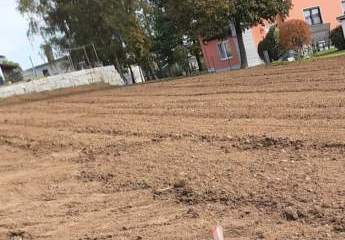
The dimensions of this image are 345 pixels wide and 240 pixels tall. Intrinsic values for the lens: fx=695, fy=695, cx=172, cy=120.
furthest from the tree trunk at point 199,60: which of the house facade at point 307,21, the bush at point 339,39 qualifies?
the bush at point 339,39

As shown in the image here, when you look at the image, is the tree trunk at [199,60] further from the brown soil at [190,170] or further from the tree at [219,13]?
the brown soil at [190,170]

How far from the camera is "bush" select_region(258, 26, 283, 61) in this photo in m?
47.8

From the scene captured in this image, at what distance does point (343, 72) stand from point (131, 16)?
33483 millimetres

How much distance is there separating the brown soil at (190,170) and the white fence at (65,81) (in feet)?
50.6

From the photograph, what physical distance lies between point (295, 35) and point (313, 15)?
1525cm

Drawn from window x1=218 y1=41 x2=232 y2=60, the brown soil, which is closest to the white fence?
the brown soil

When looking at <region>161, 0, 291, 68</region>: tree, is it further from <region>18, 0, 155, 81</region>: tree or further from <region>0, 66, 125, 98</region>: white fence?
<region>18, 0, 155, 81</region>: tree

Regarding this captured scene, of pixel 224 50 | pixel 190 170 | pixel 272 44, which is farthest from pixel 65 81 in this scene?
pixel 190 170

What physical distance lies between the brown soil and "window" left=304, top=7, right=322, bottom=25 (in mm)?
40174

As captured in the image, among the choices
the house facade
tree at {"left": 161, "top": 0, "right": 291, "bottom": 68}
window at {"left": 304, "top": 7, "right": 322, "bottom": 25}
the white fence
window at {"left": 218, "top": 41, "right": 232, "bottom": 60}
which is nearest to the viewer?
the white fence

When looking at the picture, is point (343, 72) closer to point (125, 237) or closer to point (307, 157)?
point (307, 157)

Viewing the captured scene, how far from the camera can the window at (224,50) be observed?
56094mm

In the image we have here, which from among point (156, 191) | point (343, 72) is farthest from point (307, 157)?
point (343, 72)

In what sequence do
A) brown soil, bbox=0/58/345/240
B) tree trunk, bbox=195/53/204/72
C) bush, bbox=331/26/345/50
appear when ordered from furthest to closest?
tree trunk, bbox=195/53/204/72
bush, bbox=331/26/345/50
brown soil, bbox=0/58/345/240
